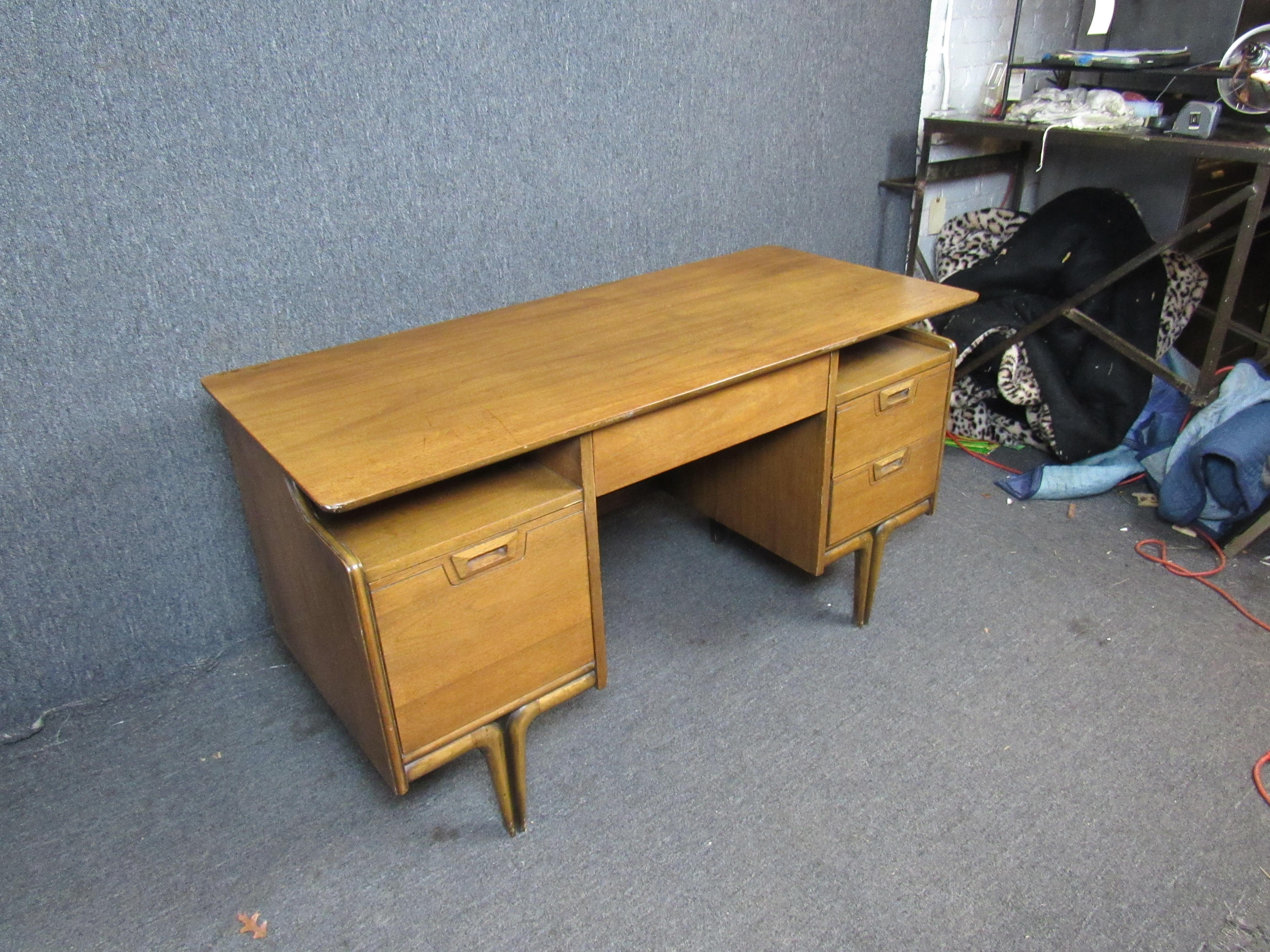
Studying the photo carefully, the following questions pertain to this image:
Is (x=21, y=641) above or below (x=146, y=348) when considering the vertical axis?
below

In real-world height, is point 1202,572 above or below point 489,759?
below

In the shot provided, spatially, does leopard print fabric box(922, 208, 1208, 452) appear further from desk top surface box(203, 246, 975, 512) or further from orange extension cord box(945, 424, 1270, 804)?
desk top surface box(203, 246, 975, 512)

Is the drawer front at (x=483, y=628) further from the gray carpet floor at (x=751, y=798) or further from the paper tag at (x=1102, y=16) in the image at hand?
the paper tag at (x=1102, y=16)

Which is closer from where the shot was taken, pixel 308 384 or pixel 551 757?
pixel 308 384

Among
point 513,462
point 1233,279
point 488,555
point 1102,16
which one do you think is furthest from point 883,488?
point 1102,16

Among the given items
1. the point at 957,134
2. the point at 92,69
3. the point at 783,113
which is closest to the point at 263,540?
the point at 92,69

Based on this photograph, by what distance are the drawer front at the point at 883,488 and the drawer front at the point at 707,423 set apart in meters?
0.21

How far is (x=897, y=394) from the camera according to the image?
1.78 metres

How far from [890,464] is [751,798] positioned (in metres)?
0.72

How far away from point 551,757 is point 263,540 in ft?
2.15

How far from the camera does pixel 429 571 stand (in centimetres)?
123

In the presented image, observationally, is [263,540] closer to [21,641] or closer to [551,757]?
[21,641]

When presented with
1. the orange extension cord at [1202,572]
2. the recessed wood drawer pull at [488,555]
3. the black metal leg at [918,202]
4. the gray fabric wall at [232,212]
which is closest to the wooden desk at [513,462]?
the recessed wood drawer pull at [488,555]

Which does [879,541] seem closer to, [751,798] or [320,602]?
[751,798]
